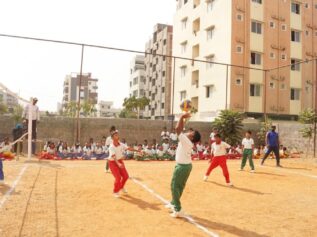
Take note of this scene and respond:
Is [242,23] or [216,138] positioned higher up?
[242,23]

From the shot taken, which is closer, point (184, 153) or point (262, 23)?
point (184, 153)

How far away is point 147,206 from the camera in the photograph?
8.76 metres

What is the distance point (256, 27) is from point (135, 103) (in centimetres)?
3362

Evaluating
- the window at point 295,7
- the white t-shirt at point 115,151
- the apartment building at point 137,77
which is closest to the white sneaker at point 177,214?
the white t-shirt at point 115,151

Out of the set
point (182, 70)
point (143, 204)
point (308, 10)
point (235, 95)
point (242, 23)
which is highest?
point (308, 10)

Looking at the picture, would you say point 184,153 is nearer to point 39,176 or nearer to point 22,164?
point 39,176

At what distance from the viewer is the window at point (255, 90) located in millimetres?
35781

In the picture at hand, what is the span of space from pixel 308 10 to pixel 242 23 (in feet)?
34.6

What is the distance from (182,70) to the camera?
1754 inches

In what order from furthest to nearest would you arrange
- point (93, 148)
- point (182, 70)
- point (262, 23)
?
point (182, 70) → point (262, 23) → point (93, 148)

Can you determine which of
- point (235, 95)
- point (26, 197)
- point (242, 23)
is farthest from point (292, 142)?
point (26, 197)

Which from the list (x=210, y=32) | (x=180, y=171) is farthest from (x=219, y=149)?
(x=210, y=32)

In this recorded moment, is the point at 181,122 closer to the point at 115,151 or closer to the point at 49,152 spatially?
the point at 115,151

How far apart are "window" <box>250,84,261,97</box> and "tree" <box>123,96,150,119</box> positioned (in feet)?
105
